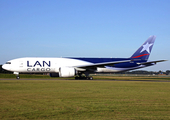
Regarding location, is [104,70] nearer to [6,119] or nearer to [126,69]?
[126,69]

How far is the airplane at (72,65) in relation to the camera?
114 feet

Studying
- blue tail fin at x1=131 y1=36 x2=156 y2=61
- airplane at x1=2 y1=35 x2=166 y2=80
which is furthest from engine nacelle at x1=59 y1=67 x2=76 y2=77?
blue tail fin at x1=131 y1=36 x2=156 y2=61

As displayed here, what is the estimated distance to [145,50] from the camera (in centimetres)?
4122

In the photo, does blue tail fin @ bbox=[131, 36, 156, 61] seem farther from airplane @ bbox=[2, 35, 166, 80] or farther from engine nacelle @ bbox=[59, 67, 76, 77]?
engine nacelle @ bbox=[59, 67, 76, 77]

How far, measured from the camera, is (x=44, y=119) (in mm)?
6934

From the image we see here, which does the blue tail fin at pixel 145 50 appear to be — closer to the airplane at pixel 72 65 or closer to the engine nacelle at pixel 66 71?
the airplane at pixel 72 65

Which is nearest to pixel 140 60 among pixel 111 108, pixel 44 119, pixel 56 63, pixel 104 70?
pixel 104 70

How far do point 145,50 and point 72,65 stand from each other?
1448 cm

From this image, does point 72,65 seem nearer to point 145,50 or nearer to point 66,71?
point 66,71

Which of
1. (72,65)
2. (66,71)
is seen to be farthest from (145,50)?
(66,71)

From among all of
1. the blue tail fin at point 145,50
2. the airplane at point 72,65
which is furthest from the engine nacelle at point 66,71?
the blue tail fin at point 145,50

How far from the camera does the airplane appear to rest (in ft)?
114

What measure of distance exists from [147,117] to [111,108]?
5.91ft

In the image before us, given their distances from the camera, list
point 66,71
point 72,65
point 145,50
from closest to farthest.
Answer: point 66,71 → point 72,65 → point 145,50
